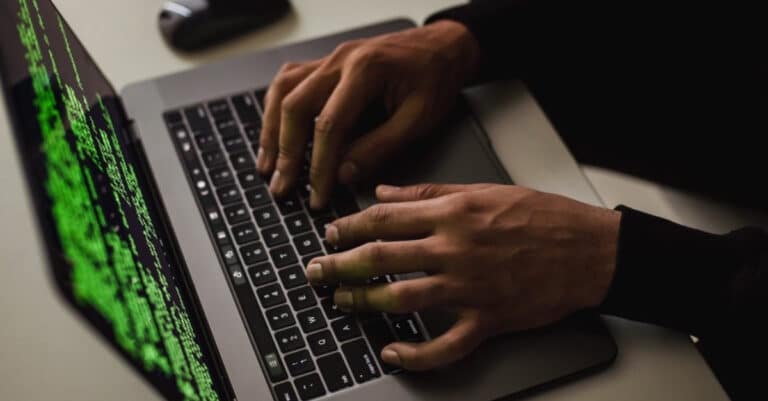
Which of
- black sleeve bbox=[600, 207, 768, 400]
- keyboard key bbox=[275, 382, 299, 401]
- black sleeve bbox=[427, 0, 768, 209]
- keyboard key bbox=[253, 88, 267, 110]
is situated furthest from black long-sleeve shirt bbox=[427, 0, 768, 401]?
keyboard key bbox=[275, 382, 299, 401]

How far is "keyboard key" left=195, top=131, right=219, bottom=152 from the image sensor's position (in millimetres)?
845

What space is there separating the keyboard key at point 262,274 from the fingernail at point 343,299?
66 millimetres

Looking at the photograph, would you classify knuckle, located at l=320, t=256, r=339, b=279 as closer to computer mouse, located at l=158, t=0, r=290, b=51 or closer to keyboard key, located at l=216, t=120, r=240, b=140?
keyboard key, located at l=216, t=120, r=240, b=140

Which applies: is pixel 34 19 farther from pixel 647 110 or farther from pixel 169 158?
pixel 647 110

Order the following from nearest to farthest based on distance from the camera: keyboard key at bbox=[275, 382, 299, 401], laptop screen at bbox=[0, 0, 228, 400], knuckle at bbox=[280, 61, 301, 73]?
laptop screen at bbox=[0, 0, 228, 400]
keyboard key at bbox=[275, 382, 299, 401]
knuckle at bbox=[280, 61, 301, 73]

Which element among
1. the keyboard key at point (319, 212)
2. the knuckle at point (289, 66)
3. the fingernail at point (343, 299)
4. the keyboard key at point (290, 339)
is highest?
the knuckle at point (289, 66)

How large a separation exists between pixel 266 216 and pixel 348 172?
3.6 inches

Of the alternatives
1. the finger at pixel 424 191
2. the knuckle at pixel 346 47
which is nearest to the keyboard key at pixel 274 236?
the finger at pixel 424 191

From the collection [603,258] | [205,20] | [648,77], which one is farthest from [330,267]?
[648,77]

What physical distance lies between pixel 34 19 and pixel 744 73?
0.73m

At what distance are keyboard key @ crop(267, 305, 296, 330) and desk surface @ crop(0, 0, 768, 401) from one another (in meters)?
0.13

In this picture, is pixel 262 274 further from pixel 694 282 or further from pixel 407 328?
pixel 694 282

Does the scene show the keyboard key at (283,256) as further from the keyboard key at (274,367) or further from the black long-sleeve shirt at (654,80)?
the black long-sleeve shirt at (654,80)

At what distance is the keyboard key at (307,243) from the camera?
774 mm
